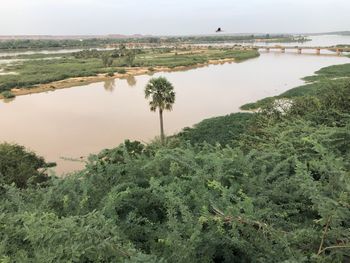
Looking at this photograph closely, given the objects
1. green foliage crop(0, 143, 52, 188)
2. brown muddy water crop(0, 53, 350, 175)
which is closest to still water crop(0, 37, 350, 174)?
brown muddy water crop(0, 53, 350, 175)

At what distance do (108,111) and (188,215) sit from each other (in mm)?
22103

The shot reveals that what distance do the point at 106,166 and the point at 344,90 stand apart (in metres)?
6.84

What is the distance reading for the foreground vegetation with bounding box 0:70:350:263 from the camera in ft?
7.85

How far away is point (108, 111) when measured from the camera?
24.3 metres

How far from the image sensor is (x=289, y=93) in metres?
27.3

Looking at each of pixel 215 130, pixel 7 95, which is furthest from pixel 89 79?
pixel 215 130

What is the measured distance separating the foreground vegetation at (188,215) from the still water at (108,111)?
7.81 metres

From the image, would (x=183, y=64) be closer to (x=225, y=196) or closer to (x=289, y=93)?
(x=289, y=93)

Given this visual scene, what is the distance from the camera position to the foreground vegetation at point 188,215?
2.39 meters

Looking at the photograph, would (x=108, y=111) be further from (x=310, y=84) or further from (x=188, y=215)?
(x=188, y=215)

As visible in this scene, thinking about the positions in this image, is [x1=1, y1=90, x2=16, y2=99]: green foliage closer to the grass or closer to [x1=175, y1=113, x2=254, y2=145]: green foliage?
[x1=175, y1=113, x2=254, y2=145]: green foliage

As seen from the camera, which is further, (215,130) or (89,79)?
(89,79)

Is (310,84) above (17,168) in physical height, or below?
below

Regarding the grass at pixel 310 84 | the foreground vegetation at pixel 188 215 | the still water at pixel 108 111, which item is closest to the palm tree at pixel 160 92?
the still water at pixel 108 111
